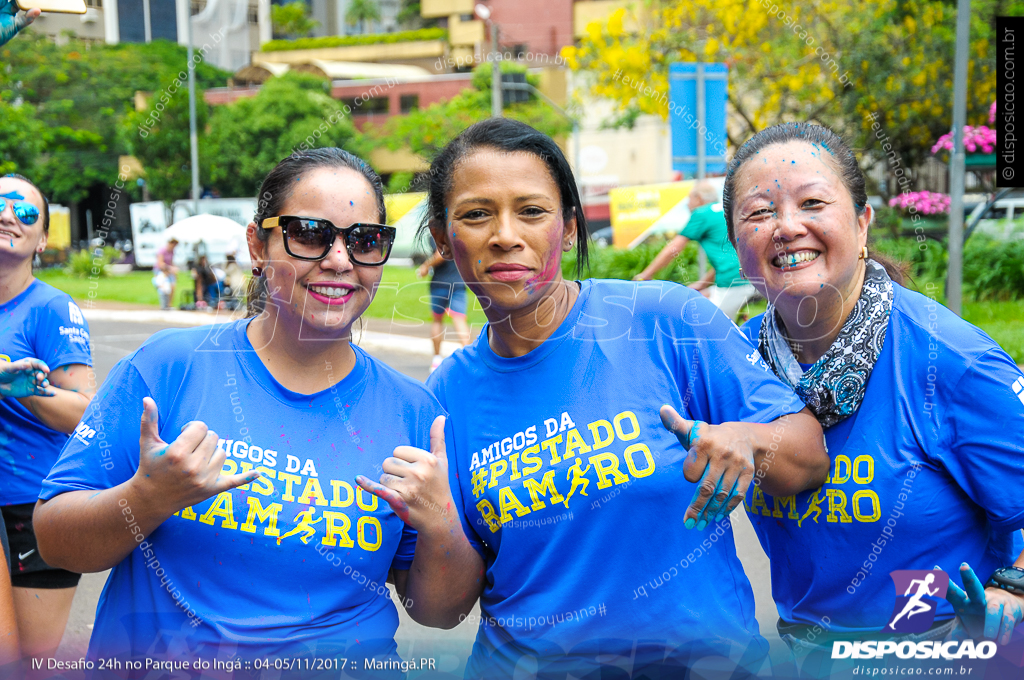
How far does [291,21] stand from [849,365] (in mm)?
68228

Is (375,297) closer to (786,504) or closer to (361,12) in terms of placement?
(786,504)

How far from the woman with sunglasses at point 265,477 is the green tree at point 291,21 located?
6618 centimetres

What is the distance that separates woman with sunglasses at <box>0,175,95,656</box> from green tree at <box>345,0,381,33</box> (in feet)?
232

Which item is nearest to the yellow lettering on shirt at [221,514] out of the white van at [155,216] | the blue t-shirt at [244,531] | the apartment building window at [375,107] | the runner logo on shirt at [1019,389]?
the blue t-shirt at [244,531]

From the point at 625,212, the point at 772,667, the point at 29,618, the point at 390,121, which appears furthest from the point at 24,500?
the point at 390,121

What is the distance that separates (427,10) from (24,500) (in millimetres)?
53006

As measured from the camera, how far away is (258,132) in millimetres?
33906

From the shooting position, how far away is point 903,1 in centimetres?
1334

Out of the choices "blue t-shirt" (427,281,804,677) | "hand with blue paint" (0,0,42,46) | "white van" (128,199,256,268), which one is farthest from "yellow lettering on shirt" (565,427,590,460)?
"white van" (128,199,256,268)

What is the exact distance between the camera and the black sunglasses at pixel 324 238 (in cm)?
188

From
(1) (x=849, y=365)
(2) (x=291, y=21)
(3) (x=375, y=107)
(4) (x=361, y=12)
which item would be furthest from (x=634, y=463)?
(4) (x=361, y=12)

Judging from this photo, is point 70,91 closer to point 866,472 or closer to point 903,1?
point 903,1

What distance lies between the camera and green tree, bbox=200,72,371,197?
3344cm

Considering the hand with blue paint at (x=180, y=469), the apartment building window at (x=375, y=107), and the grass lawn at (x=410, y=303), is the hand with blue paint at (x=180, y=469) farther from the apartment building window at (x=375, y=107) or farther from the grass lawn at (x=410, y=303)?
the apartment building window at (x=375, y=107)
